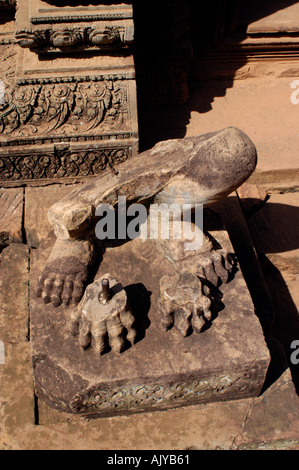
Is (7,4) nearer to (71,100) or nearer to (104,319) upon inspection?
(71,100)

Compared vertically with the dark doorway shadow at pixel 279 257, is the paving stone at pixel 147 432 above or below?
below

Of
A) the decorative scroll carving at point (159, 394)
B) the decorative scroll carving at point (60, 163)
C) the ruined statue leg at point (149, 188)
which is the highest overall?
the decorative scroll carving at point (60, 163)

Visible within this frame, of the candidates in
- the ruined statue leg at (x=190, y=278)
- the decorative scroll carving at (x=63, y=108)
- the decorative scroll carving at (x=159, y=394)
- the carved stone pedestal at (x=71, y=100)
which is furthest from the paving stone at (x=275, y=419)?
the decorative scroll carving at (x=63, y=108)

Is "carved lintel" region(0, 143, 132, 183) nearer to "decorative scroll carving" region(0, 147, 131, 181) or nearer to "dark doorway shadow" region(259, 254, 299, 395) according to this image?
"decorative scroll carving" region(0, 147, 131, 181)

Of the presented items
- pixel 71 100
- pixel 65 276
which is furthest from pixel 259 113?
pixel 65 276

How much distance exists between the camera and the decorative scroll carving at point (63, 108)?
3.96m

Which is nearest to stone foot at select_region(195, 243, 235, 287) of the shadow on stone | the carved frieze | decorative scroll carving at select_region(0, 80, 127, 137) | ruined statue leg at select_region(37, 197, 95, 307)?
the shadow on stone

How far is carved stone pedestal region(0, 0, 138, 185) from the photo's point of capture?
3.95 metres

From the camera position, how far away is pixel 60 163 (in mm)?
4148

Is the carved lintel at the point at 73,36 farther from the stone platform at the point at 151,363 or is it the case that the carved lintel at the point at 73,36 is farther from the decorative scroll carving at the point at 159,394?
the decorative scroll carving at the point at 159,394

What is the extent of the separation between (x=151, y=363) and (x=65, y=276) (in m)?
0.72

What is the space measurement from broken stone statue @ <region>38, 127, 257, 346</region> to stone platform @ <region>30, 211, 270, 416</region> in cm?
9

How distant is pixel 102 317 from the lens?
249cm

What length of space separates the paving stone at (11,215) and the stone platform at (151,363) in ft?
3.33
